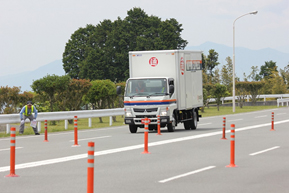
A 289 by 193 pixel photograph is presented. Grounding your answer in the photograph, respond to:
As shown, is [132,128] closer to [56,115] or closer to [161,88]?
[161,88]

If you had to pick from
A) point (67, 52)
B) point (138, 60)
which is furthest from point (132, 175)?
point (67, 52)

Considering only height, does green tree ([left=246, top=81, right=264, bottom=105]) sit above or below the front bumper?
above

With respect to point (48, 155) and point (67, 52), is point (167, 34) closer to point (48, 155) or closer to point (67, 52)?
point (67, 52)

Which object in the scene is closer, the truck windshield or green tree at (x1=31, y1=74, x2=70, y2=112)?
the truck windshield

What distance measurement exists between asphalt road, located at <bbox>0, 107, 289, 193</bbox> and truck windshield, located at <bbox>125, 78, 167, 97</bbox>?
12.2ft

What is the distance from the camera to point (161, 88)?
867 inches

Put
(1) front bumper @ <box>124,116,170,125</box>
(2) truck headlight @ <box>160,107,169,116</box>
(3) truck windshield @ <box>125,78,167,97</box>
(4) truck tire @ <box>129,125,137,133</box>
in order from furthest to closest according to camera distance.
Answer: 1. (4) truck tire @ <box>129,125,137,133</box>
2. (3) truck windshield @ <box>125,78,167,97</box>
3. (1) front bumper @ <box>124,116,170,125</box>
4. (2) truck headlight @ <box>160,107,169,116</box>

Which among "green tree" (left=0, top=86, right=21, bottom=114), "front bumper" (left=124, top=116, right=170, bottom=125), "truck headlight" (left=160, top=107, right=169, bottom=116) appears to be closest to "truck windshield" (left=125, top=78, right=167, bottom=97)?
"truck headlight" (left=160, top=107, right=169, bottom=116)

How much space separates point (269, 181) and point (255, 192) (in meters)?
1.27

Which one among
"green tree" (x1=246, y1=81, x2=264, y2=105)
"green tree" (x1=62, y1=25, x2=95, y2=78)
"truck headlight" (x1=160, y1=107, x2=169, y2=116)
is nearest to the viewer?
"truck headlight" (x1=160, y1=107, x2=169, y2=116)

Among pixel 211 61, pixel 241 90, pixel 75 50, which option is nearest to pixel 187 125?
pixel 241 90

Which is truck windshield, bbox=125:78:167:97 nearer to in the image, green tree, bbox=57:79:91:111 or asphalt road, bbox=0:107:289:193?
asphalt road, bbox=0:107:289:193

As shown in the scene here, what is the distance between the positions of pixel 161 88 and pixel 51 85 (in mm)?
13755

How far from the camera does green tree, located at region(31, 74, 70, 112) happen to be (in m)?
34.1
